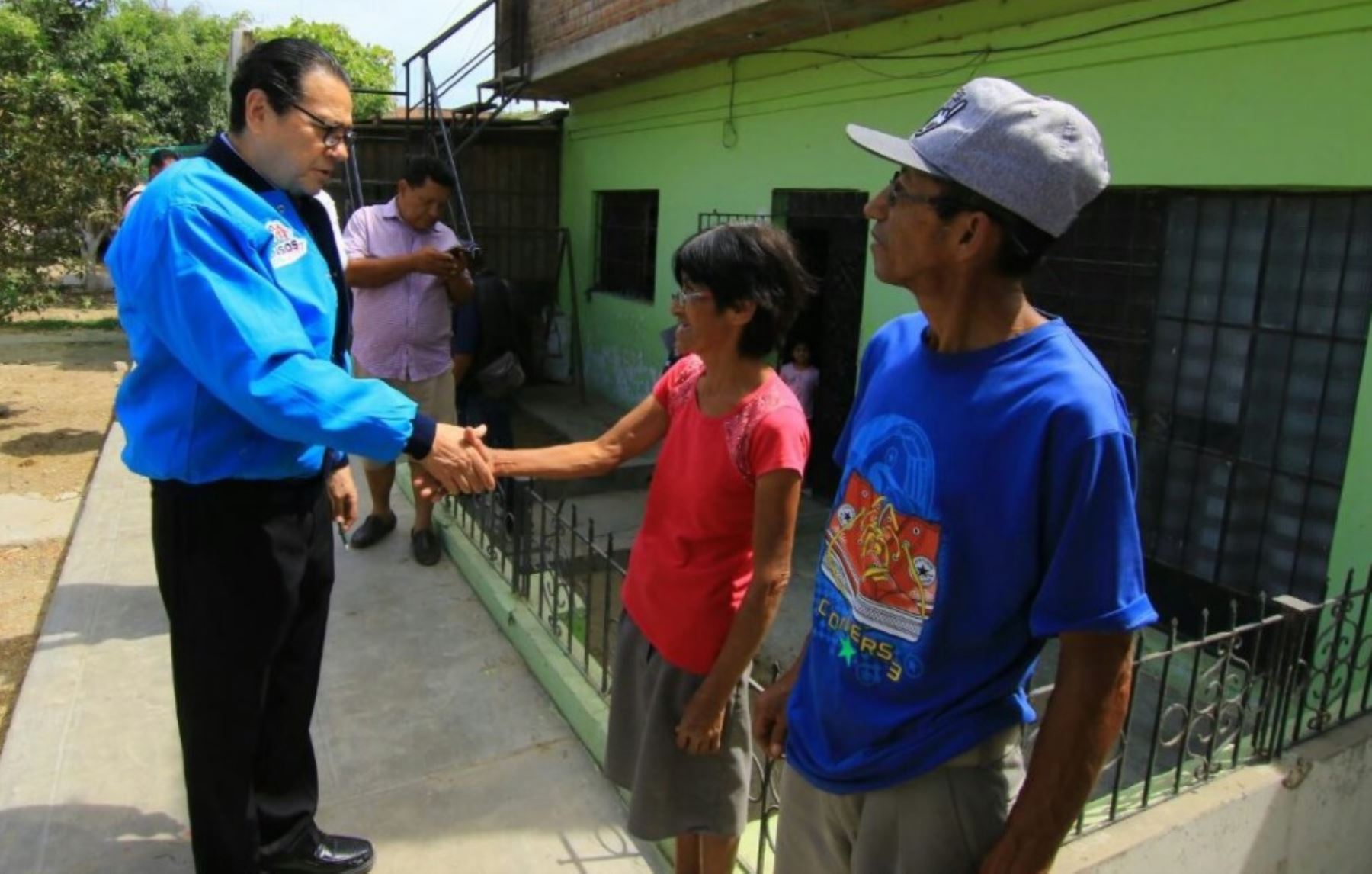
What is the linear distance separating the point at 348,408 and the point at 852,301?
5.66 metres

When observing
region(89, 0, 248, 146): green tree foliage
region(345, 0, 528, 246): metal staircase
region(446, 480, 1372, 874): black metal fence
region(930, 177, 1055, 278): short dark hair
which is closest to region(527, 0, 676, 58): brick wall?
region(345, 0, 528, 246): metal staircase

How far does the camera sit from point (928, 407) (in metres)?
1.44

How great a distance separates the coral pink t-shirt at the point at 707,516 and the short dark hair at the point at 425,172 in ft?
8.58

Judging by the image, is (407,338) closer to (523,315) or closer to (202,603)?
(523,315)

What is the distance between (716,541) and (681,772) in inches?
20.4

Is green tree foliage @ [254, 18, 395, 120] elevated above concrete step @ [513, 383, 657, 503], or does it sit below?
above

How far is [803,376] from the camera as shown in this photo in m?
7.15

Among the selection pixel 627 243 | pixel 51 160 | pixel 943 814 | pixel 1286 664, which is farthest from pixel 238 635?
pixel 627 243

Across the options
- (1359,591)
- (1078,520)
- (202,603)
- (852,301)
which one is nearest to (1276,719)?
(1359,591)

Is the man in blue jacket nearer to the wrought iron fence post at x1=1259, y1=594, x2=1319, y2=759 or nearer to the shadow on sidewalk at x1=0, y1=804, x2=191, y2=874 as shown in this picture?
the shadow on sidewalk at x1=0, y1=804, x2=191, y2=874

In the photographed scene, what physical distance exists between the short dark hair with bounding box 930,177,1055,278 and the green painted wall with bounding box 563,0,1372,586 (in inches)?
129

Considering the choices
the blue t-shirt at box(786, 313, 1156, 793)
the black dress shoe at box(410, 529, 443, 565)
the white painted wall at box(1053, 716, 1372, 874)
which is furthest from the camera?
the black dress shoe at box(410, 529, 443, 565)

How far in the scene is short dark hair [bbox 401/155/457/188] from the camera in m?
4.32

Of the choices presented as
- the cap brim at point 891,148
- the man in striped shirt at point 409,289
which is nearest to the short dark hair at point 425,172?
the man in striped shirt at point 409,289
